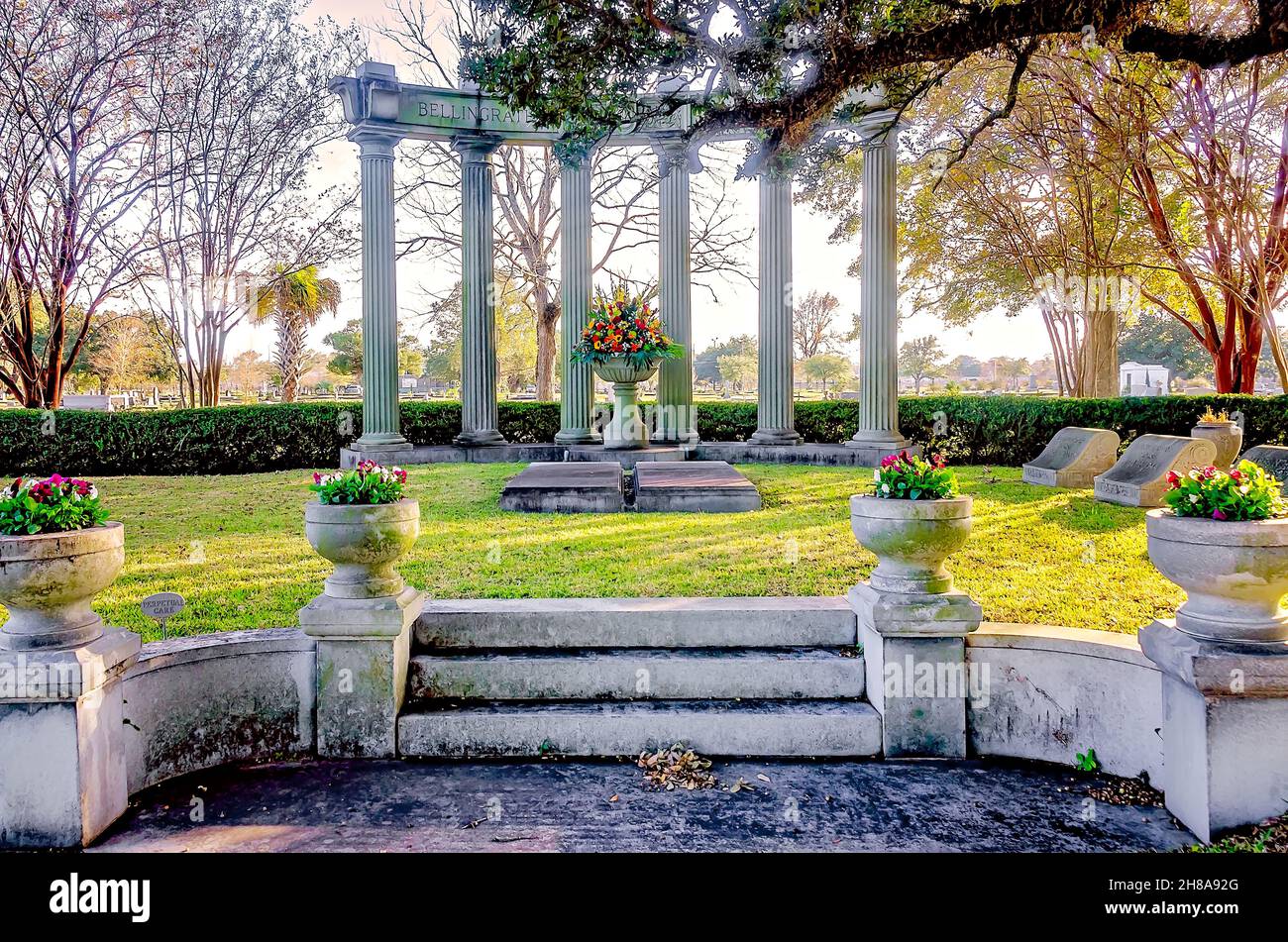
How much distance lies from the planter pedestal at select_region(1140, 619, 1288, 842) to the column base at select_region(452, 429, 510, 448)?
48.0 ft

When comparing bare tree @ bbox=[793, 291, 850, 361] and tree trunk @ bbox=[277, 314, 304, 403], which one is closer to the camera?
tree trunk @ bbox=[277, 314, 304, 403]

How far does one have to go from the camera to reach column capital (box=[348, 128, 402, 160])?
15.7m

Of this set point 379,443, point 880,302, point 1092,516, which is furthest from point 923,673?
point 379,443

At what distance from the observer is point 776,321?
1673 cm

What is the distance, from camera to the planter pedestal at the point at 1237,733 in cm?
359

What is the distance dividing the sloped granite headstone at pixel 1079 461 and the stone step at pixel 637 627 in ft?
30.0

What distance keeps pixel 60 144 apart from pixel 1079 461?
21.5 metres

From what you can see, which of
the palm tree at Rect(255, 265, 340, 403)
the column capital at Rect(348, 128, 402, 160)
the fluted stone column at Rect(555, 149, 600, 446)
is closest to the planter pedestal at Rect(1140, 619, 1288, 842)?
the fluted stone column at Rect(555, 149, 600, 446)

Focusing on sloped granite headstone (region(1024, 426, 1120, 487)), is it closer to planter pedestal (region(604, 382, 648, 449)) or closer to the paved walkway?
planter pedestal (region(604, 382, 648, 449))

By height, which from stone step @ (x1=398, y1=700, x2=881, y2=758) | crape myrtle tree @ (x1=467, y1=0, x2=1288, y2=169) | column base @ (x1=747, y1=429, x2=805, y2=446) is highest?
crape myrtle tree @ (x1=467, y1=0, x2=1288, y2=169)

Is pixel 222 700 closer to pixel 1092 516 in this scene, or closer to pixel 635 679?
pixel 635 679

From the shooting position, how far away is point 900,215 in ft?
78.1

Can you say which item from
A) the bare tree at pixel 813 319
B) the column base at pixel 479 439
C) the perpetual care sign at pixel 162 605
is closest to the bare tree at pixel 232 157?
the column base at pixel 479 439
